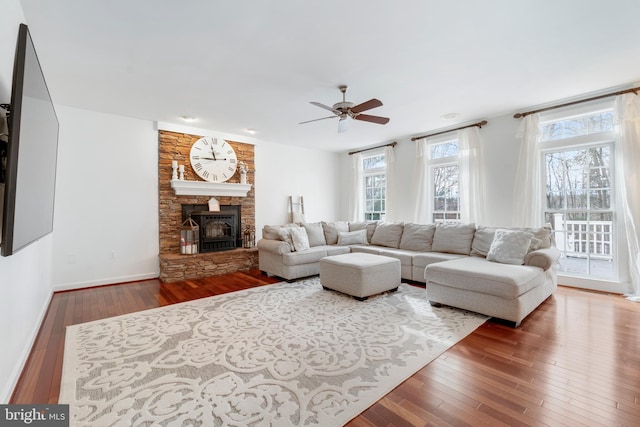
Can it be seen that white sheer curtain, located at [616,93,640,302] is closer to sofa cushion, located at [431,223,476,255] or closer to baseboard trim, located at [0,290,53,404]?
sofa cushion, located at [431,223,476,255]

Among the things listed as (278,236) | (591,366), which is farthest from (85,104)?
(591,366)

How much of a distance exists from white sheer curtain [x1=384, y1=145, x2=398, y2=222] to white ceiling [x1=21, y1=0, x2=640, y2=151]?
1.89 m

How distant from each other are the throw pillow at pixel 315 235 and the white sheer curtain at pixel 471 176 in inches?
98.7

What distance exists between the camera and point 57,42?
2.44 m

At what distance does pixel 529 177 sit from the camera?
4156mm

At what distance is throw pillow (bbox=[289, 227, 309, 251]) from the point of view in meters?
4.59

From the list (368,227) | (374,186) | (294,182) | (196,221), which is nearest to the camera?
(196,221)

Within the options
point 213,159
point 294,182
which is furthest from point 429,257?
point 213,159

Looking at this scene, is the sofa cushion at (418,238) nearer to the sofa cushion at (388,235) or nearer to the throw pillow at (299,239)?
the sofa cushion at (388,235)

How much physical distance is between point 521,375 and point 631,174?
3.27 meters

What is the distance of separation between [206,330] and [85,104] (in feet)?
11.9

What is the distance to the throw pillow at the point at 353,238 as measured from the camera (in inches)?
211

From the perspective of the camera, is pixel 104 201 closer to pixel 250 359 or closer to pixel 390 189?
pixel 250 359

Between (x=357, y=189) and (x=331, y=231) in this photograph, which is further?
(x=357, y=189)
